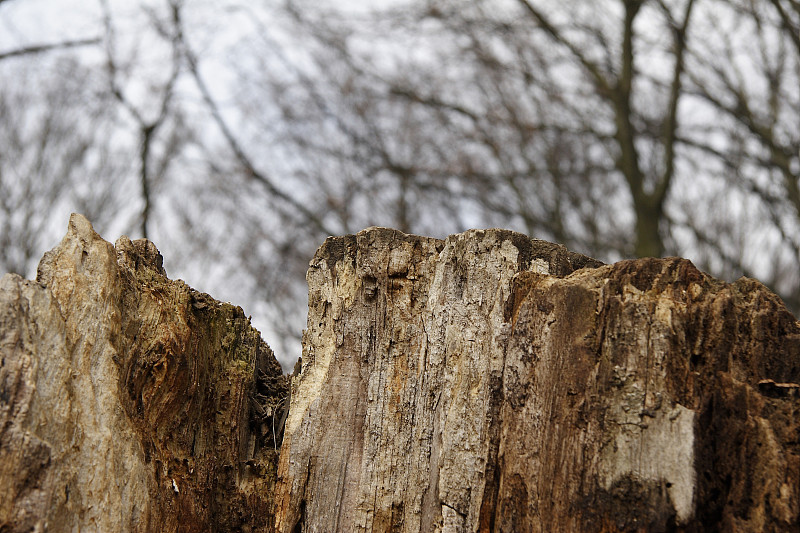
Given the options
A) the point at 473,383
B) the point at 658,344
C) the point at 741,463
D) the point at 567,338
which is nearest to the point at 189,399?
the point at 473,383

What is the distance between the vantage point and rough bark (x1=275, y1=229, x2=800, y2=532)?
2344mm

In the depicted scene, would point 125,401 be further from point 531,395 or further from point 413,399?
point 531,395

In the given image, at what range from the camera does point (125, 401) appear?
2.70 m

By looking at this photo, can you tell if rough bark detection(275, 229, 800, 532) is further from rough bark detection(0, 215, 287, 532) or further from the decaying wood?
rough bark detection(0, 215, 287, 532)

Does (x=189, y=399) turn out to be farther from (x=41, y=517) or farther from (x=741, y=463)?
(x=741, y=463)

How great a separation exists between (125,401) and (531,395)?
1563mm

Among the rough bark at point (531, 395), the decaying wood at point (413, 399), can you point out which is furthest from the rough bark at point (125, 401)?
the rough bark at point (531, 395)

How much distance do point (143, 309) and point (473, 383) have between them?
1.40 metres

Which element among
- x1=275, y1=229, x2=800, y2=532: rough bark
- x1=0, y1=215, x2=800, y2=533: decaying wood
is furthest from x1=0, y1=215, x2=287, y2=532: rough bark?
x1=275, y1=229, x2=800, y2=532: rough bark

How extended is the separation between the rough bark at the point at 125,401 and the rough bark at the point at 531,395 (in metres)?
0.33

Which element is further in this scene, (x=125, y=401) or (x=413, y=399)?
(x=413, y=399)

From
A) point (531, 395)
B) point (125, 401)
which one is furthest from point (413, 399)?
point (125, 401)

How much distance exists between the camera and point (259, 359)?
11.2ft

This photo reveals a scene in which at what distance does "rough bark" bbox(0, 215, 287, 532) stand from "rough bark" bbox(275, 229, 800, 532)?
1.09ft
